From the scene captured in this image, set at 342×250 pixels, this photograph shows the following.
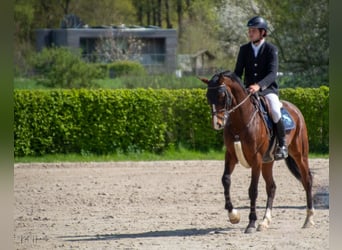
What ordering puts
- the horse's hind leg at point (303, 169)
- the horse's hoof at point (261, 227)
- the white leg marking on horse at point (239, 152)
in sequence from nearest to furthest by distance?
the white leg marking on horse at point (239, 152) < the horse's hoof at point (261, 227) < the horse's hind leg at point (303, 169)

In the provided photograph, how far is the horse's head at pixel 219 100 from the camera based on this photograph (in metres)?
6.57

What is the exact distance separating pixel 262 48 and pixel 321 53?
14.8 m

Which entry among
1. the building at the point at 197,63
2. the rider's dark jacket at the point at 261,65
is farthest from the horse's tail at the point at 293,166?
the building at the point at 197,63

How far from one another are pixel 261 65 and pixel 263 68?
36 millimetres

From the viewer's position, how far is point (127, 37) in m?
45.4

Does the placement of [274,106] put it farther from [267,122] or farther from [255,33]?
[255,33]

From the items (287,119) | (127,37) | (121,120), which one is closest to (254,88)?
(287,119)

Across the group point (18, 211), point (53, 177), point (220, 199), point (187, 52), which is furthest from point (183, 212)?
point (187, 52)

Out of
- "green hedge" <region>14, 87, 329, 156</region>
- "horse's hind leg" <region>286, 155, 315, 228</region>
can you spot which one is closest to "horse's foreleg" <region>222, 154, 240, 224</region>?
"horse's hind leg" <region>286, 155, 315, 228</region>

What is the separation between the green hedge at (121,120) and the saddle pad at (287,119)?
7.42 m

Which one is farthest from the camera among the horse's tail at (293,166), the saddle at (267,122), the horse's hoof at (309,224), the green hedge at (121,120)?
the green hedge at (121,120)

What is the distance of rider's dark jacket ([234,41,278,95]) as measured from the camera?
285 inches

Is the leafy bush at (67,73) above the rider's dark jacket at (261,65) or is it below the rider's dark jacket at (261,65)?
below

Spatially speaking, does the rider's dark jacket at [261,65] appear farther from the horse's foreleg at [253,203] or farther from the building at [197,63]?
the building at [197,63]
